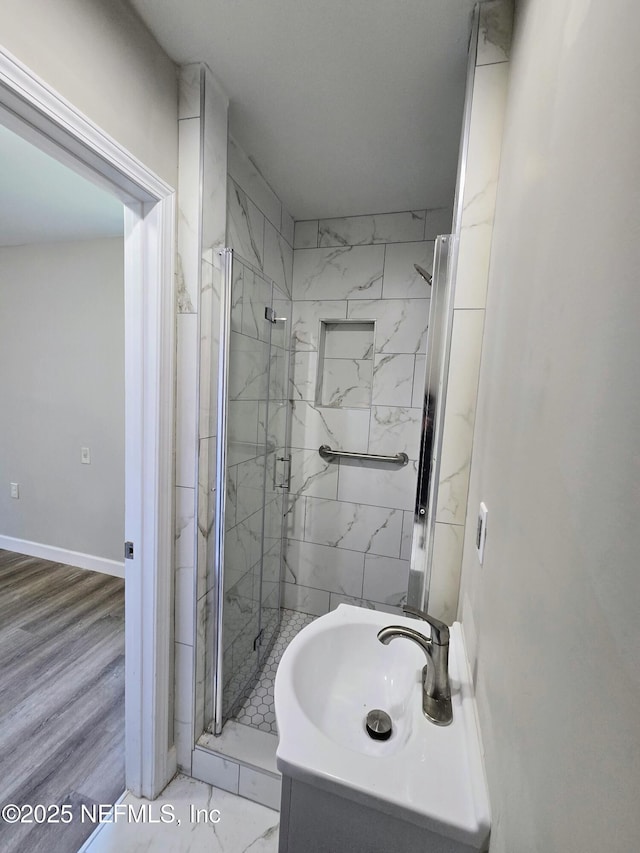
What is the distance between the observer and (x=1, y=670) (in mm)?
1808

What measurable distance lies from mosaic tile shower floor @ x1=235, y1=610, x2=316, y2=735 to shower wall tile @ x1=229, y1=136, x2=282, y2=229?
2.14 meters

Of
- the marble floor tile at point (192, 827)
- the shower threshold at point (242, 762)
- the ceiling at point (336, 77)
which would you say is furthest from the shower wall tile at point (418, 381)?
the marble floor tile at point (192, 827)

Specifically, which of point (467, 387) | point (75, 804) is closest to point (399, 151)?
point (467, 387)

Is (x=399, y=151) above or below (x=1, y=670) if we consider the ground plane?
above

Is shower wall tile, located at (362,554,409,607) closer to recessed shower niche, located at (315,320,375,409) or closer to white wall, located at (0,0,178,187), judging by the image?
recessed shower niche, located at (315,320,375,409)

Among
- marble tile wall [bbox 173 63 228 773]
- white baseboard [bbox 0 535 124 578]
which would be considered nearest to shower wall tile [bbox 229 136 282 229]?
marble tile wall [bbox 173 63 228 773]

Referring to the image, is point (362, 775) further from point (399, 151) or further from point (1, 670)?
point (1, 670)

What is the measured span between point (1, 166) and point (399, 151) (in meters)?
1.84

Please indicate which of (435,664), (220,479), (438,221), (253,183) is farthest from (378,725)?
(438,221)

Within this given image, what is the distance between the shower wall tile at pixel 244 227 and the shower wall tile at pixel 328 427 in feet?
2.87

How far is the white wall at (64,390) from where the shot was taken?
2.59 metres

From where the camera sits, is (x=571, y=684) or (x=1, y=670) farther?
(x=1, y=670)

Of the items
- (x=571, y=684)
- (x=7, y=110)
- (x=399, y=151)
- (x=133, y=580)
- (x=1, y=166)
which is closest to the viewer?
(x=571, y=684)

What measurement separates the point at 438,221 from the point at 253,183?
100cm
